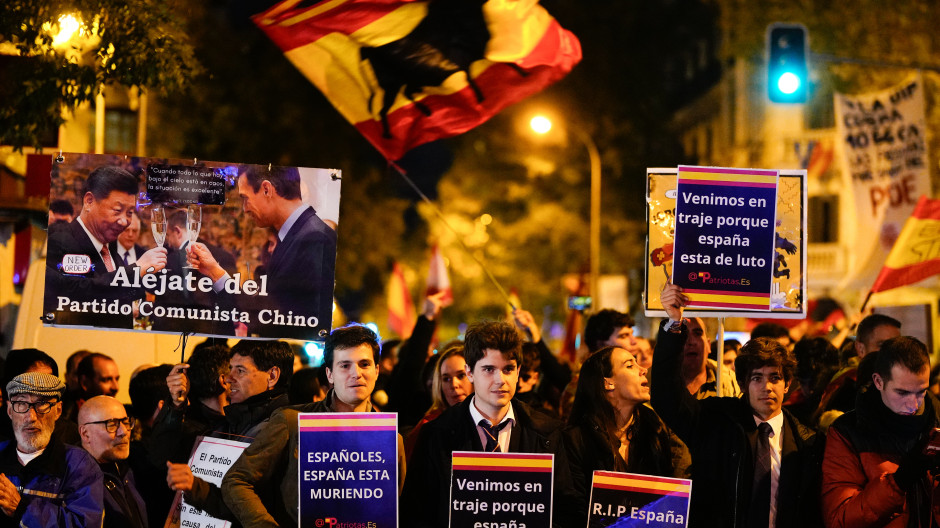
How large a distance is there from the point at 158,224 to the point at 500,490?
2773 mm

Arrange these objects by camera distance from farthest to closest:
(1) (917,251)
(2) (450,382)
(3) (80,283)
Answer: (1) (917,251), (2) (450,382), (3) (80,283)

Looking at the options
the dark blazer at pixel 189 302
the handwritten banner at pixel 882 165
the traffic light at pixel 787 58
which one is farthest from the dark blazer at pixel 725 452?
the traffic light at pixel 787 58

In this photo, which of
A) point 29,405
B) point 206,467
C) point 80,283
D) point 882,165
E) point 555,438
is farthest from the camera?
point 882,165

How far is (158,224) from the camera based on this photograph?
23.6ft

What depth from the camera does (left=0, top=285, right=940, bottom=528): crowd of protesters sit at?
5.92 metres

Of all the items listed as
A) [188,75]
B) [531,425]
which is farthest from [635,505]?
[188,75]

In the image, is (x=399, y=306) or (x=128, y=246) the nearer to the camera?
(x=128, y=246)

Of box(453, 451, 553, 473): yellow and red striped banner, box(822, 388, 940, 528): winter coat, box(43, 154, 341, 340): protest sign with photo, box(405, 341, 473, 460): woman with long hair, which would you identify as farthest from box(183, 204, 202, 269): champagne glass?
box(822, 388, 940, 528): winter coat

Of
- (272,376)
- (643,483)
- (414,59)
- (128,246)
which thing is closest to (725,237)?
(643,483)

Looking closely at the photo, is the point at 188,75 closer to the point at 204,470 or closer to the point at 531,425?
the point at 204,470

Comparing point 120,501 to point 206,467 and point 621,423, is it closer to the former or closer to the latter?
point 206,467

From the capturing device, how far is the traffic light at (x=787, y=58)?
52.3 ft

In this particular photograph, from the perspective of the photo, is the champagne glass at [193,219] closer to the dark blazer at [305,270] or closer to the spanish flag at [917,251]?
the dark blazer at [305,270]

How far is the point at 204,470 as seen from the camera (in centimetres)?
662
